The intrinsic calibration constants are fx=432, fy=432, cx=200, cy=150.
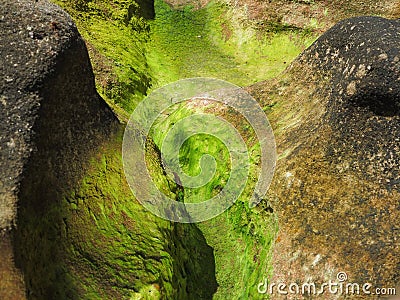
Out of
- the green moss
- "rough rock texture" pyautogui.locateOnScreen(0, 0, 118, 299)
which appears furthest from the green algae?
"rough rock texture" pyautogui.locateOnScreen(0, 0, 118, 299)

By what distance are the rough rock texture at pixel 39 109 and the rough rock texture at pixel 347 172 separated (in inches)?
76.6

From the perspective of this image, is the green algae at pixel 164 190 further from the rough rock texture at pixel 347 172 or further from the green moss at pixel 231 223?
the rough rock texture at pixel 347 172

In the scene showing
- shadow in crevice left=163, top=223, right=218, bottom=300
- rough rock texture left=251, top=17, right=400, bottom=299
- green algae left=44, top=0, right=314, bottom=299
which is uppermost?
rough rock texture left=251, top=17, right=400, bottom=299

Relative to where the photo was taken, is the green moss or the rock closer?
the rock

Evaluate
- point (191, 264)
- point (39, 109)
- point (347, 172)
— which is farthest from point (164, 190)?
point (347, 172)

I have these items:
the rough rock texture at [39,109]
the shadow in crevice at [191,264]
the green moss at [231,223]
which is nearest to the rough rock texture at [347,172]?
the green moss at [231,223]

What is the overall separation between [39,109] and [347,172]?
2.61m

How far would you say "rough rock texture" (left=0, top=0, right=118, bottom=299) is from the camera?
→ 9.73ft

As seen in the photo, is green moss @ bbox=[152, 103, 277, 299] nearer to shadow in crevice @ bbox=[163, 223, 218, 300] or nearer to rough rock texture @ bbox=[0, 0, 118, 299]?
shadow in crevice @ bbox=[163, 223, 218, 300]

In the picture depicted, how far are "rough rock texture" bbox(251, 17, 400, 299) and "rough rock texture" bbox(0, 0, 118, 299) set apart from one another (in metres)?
1.95

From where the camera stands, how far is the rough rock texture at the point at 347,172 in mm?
3521

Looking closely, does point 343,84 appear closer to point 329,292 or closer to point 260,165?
point 260,165

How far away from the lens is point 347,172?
382cm

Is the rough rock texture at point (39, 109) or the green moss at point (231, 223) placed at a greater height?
the rough rock texture at point (39, 109)
